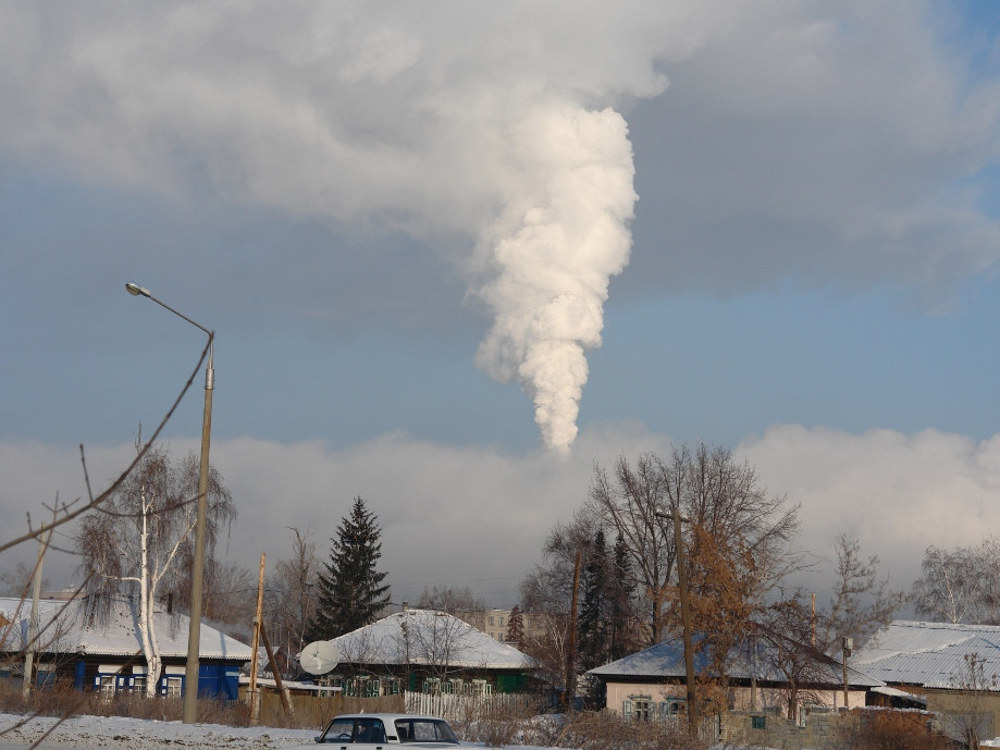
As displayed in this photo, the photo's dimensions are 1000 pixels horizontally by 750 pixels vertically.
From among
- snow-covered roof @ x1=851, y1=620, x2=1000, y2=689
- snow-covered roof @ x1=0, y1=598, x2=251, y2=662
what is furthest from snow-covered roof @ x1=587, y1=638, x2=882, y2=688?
snow-covered roof @ x1=0, y1=598, x2=251, y2=662

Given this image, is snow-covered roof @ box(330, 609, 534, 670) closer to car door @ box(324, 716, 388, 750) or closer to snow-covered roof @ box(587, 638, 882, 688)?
snow-covered roof @ box(587, 638, 882, 688)

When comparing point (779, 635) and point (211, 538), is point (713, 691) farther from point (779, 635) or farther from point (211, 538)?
point (211, 538)

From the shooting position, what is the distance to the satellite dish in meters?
33.7

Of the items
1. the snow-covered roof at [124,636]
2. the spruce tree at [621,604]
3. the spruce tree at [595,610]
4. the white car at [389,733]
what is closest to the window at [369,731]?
the white car at [389,733]

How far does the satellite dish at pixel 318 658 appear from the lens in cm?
3365

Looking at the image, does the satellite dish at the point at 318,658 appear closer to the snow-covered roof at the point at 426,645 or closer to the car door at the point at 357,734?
the car door at the point at 357,734

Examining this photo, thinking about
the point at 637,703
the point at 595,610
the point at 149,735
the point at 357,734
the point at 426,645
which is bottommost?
the point at 637,703

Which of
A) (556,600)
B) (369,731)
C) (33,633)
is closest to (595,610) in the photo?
(556,600)

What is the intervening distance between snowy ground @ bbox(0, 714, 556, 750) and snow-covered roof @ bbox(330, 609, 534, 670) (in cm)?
3046

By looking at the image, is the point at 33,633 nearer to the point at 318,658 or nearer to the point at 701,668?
the point at 318,658

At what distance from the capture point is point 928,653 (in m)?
55.1

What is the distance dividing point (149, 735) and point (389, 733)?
8931 millimetres

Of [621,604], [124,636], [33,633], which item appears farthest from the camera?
[621,604]

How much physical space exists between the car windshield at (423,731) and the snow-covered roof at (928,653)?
36232 mm
